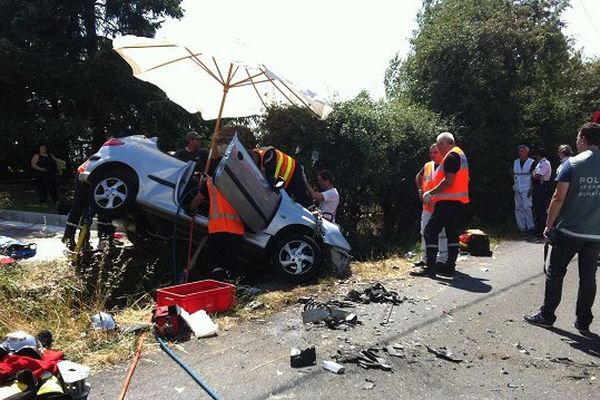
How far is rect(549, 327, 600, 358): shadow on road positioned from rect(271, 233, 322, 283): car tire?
2730mm

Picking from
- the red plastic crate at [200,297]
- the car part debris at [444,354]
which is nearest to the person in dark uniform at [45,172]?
the red plastic crate at [200,297]

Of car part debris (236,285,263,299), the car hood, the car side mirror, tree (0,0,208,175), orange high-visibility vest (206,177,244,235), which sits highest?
tree (0,0,208,175)

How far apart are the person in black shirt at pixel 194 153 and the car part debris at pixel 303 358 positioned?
11.0ft

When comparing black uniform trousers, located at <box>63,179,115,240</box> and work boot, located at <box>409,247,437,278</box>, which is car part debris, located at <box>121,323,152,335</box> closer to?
black uniform trousers, located at <box>63,179,115,240</box>

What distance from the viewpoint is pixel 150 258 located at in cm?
780

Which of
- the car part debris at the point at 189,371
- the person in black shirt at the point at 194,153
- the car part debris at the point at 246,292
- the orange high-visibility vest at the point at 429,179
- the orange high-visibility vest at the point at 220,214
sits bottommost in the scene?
the car part debris at the point at 189,371

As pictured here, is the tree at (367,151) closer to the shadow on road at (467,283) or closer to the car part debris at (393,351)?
the shadow on road at (467,283)

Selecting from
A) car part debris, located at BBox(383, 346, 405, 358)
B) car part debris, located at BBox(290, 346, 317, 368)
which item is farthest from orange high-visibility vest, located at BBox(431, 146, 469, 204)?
car part debris, located at BBox(290, 346, 317, 368)

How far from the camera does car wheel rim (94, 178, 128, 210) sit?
254 inches

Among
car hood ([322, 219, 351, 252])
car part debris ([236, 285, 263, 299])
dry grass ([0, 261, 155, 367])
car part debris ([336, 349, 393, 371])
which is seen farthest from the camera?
car hood ([322, 219, 351, 252])

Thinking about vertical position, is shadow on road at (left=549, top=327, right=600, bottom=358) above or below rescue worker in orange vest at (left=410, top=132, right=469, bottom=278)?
below

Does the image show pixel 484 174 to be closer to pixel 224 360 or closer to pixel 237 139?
pixel 237 139

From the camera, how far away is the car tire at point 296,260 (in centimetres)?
655

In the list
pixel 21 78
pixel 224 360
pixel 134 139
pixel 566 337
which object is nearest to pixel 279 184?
pixel 134 139
